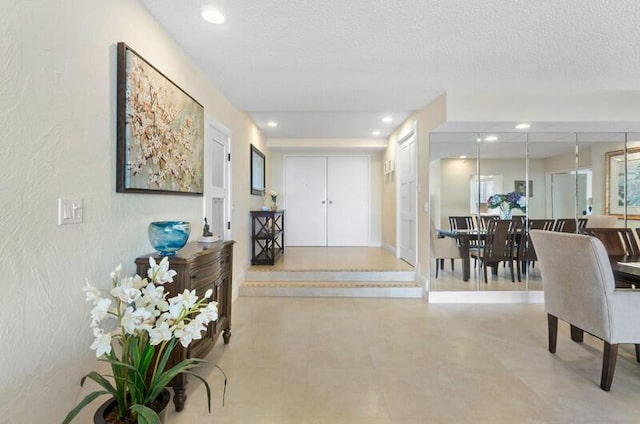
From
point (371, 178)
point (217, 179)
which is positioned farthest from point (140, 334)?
point (371, 178)

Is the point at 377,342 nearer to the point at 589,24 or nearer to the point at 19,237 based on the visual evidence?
the point at 19,237

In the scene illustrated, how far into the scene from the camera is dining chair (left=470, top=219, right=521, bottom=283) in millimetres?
3955

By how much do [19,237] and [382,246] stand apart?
5.96 metres

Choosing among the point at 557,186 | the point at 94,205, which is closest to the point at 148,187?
the point at 94,205

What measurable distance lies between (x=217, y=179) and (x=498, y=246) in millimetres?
3453

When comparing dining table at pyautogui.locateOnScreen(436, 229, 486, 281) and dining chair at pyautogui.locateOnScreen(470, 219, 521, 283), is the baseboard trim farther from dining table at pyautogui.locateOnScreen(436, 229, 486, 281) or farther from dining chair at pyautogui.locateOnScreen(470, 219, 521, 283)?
dining chair at pyautogui.locateOnScreen(470, 219, 521, 283)

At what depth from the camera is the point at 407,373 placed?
224cm

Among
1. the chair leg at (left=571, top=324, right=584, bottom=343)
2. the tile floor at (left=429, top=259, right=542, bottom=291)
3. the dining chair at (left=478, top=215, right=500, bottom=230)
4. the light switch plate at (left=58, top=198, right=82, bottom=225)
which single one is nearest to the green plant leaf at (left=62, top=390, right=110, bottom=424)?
the light switch plate at (left=58, top=198, right=82, bottom=225)

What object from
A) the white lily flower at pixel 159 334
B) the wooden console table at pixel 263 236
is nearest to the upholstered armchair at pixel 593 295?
the white lily flower at pixel 159 334

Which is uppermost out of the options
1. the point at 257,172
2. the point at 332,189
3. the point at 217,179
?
the point at 257,172

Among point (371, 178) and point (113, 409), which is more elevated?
point (371, 178)

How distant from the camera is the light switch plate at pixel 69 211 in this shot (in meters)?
1.39

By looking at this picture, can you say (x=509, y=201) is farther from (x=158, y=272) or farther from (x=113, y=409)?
(x=113, y=409)

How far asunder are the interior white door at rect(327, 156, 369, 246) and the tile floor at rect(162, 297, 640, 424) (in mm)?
3399
